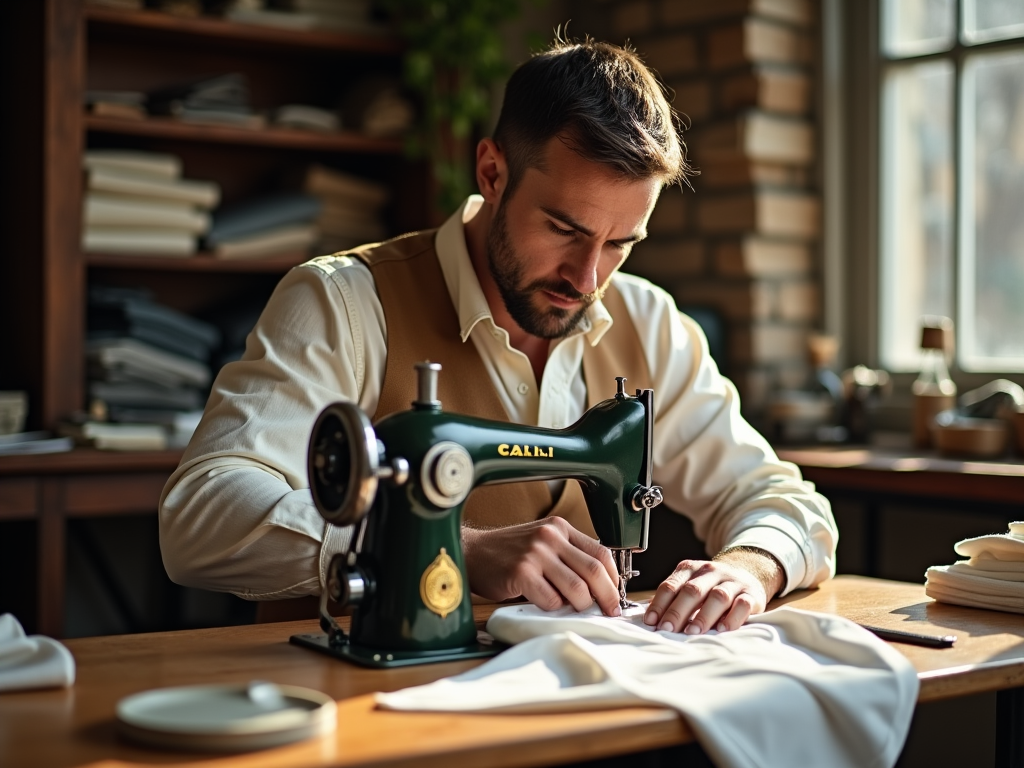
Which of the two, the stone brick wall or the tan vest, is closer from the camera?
the tan vest

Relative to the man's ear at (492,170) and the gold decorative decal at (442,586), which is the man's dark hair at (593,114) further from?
the gold decorative decal at (442,586)

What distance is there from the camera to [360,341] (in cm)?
192

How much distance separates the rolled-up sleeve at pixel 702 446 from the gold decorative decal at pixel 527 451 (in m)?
0.54

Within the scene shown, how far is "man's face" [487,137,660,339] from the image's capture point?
1.82 m

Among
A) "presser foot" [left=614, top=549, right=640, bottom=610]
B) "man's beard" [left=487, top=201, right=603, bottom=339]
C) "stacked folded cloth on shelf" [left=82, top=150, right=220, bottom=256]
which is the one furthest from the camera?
"stacked folded cloth on shelf" [left=82, top=150, right=220, bottom=256]

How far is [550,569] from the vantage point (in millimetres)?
1448

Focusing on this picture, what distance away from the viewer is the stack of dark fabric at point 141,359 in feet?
10.5

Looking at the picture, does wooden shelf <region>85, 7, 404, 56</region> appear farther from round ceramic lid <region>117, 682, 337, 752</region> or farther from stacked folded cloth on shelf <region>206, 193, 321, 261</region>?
round ceramic lid <region>117, 682, 337, 752</region>

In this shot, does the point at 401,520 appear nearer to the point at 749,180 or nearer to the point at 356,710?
the point at 356,710

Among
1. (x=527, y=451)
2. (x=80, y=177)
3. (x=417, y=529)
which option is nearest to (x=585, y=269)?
(x=527, y=451)

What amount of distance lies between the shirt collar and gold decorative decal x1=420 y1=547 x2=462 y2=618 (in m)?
0.72

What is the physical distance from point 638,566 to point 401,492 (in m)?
2.21

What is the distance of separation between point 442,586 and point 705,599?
0.33 metres

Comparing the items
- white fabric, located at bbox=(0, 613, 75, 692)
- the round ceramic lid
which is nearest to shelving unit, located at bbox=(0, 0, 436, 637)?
white fabric, located at bbox=(0, 613, 75, 692)
